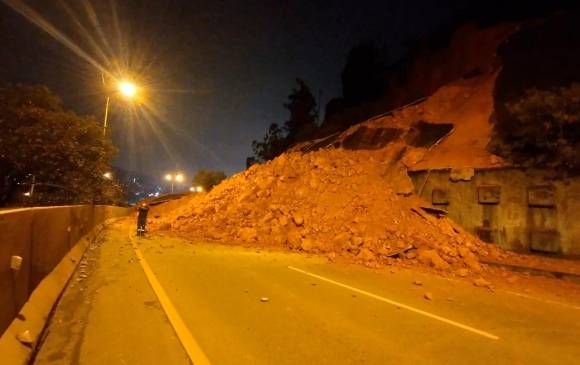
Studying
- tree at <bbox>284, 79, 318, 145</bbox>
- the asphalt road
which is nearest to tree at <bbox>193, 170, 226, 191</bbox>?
tree at <bbox>284, 79, 318, 145</bbox>

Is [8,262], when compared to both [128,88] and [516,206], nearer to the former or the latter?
[516,206]

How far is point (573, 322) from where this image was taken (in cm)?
643

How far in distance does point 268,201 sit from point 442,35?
75.6ft

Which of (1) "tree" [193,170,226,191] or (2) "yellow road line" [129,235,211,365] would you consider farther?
(1) "tree" [193,170,226,191]

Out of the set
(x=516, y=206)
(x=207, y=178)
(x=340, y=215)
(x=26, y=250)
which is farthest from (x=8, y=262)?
(x=207, y=178)

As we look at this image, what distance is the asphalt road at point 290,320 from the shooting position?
170 inches

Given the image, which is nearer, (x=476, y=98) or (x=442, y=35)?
(x=476, y=98)

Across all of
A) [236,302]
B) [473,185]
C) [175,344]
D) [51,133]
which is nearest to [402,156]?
[473,185]

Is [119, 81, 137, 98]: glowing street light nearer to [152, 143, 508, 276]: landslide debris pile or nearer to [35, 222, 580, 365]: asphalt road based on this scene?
[152, 143, 508, 276]: landslide debris pile

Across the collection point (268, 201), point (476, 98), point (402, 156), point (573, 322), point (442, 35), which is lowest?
point (573, 322)

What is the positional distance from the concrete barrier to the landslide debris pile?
8.40 metres

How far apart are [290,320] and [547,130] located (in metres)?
12.8

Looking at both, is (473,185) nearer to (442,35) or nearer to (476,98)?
(476,98)

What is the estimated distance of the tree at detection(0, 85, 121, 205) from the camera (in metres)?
19.1
